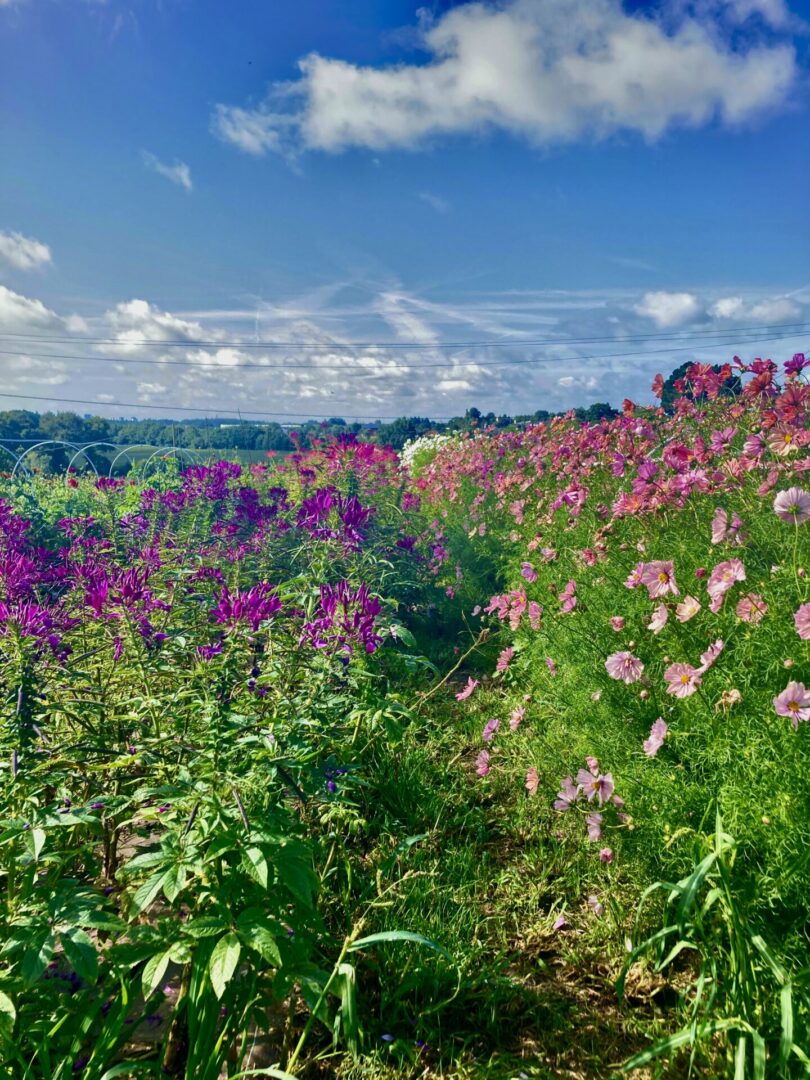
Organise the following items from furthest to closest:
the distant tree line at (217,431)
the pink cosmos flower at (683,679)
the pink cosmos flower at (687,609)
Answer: the distant tree line at (217,431), the pink cosmos flower at (687,609), the pink cosmos flower at (683,679)

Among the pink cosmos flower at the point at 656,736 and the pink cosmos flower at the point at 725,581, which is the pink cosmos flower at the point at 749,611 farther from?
the pink cosmos flower at the point at 656,736

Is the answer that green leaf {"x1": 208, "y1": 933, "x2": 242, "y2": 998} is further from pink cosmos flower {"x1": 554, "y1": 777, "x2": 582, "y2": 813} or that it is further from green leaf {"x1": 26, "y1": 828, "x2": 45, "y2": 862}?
pink cosmos flower {"x1": 554, "y1": 777, "x2": 582, "y2": 813}

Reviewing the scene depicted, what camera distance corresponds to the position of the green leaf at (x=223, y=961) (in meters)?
A: 1.25

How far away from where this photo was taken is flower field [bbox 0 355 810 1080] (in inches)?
57.4

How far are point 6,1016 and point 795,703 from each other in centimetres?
185

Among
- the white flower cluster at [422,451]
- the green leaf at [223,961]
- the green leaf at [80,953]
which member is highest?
the white flower cluster at [422,451]

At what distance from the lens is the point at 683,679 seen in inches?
73.5

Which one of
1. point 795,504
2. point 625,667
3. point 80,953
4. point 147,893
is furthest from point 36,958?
point 795,504

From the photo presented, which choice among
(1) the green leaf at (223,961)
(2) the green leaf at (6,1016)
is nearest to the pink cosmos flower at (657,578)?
(1) the green leaf at (223,961)

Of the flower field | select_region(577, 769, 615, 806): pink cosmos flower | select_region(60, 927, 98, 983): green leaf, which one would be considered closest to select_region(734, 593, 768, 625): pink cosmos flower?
the flower field

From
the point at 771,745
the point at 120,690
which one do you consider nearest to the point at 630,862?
the point at 771,745

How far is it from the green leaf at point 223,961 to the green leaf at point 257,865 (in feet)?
0.39

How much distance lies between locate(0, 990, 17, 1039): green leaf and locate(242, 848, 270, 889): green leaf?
0.50m

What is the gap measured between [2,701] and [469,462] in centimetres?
651
